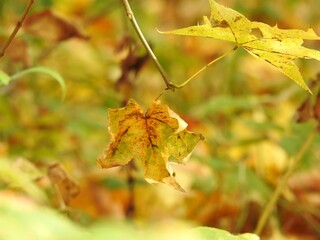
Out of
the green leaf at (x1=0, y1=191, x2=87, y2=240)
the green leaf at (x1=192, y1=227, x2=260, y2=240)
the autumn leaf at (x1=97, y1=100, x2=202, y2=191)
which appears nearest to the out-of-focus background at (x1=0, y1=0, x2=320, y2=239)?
the autumn leaf at (x1=97, y1=100, x2=202, y2=191)

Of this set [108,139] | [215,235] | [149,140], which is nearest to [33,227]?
[215,235]

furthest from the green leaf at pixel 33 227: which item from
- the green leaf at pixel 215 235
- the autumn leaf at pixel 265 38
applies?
the autumn leaf at pixel 265 38

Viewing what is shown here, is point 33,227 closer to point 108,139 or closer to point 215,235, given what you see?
point 215,235

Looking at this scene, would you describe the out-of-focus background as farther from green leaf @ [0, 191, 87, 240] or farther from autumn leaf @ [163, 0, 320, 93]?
green leaf @ [0, 191, 87, 240]

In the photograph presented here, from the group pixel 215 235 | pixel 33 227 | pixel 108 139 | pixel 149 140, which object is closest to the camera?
pixel 33 227

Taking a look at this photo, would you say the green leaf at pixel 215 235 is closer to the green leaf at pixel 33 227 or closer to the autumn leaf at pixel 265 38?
the autumn leaf at pixel 265 38

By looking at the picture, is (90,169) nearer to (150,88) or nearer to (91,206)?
(91,206)

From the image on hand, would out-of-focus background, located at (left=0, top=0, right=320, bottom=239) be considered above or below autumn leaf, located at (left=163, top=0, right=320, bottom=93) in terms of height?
above
